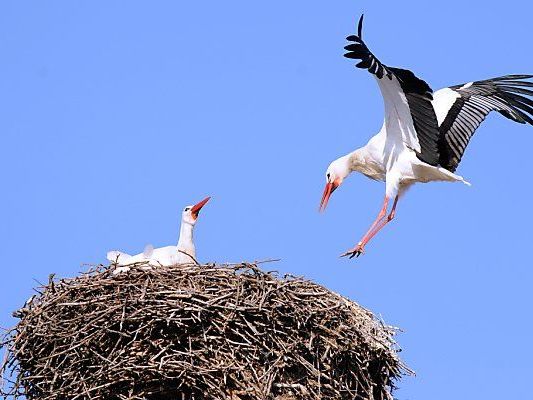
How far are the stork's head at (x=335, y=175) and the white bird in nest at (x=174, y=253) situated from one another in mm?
1055

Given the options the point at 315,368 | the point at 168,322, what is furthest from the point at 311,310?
the point at 168,322

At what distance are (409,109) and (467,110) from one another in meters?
0.88

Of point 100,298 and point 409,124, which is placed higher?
point 409,124

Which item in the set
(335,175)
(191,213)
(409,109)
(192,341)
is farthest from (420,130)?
(192,341)

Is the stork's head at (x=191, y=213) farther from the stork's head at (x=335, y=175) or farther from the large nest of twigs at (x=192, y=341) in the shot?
the large nest of twigs at (x=192, y=341)

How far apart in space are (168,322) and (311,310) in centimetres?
96

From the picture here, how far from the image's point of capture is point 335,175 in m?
10.9

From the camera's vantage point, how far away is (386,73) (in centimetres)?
962

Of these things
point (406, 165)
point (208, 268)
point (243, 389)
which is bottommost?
point (243, 389)

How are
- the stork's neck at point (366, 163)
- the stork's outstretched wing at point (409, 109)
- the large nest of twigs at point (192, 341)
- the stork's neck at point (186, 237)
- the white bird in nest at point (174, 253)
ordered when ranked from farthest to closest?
the stork's neck at point (366, 163)
the stork's neck at point (186, 237)
the stork's outstretched wing at point (409, 109)
the white bird in nest at point (174, 253)
the large nest of twigs at point (192, 341)

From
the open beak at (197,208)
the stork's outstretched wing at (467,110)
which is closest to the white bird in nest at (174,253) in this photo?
the open beak at (197,208)

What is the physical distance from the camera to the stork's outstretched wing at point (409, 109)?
9.75 meters

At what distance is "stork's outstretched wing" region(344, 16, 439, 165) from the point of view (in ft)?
32.0

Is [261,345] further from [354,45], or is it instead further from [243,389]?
[354,45]
